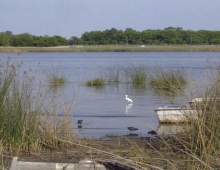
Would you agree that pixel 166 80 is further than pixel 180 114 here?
Yes

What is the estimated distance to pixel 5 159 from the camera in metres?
7.93

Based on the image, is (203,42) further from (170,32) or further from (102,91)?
(102,91)

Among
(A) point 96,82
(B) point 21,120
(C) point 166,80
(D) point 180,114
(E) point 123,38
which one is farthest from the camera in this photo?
(E) point 123,38

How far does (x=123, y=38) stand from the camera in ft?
364

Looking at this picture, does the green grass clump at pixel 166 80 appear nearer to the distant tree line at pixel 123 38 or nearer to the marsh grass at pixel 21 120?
the marsh grass at pixel 21 120

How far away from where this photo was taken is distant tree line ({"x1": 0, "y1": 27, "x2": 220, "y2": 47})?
86744 mm

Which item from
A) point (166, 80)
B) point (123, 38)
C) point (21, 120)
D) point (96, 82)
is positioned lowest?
point (123, 38)

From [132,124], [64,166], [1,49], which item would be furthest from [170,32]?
[64,166]

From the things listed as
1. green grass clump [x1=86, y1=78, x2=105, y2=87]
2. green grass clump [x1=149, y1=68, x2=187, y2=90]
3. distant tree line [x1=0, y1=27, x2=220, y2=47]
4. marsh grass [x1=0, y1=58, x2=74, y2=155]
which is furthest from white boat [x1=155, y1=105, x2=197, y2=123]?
distant tree line [x1=0, y1=27, x2=220, y2=47]

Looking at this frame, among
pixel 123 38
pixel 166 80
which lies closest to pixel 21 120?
pixel 166 80

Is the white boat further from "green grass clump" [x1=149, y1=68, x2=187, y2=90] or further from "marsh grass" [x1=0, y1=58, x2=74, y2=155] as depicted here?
→ "marsh grass" [x1=0, y1=58, x2=74, y2=155]

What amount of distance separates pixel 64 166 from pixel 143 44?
101 m

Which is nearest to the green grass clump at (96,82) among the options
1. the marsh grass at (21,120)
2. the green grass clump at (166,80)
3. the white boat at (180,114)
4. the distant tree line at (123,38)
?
the green grass clump at (166,80)

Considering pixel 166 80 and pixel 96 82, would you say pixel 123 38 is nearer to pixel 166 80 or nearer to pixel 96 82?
pixel 96 82
